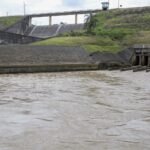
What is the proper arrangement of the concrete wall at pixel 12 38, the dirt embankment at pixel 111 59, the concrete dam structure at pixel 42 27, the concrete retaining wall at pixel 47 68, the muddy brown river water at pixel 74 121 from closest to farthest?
1. the muddy brown river water at pixel 74 121
2. the concrete retaining wall at pixel 47 68
3. the dirt embankment at pixel 111 59
4. the concrete wall at pixel 12 38
5. the concrete dam structure at pixel 42 27

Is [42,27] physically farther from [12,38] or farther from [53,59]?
[53,59]

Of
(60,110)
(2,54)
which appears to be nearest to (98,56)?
(2,54)

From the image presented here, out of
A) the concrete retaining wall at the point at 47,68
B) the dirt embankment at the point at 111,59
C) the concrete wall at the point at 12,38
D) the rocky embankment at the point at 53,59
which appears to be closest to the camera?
the concrete retaining wall at the point at 47,68

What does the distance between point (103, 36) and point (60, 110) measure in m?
48.1

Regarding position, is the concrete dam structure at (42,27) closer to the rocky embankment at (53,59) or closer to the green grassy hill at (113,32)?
the green grassy hill at (113,32)

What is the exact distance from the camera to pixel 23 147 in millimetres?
11211

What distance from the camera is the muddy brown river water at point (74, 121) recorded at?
11664mm

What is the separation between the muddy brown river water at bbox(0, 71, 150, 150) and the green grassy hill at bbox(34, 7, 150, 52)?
3168cm

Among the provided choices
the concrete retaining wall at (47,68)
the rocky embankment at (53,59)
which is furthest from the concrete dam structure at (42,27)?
the concrete retaining wall at (47,68)

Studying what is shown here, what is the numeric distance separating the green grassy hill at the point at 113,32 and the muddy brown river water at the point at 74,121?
3168 cm

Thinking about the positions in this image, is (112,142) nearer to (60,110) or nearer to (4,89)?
(60,110)

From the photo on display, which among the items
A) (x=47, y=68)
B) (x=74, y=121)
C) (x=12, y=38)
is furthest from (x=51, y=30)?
(x=74, y=121)

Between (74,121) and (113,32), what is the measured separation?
5225 centimetres

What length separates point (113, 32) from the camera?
217 feet
